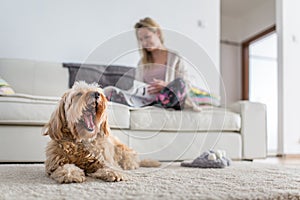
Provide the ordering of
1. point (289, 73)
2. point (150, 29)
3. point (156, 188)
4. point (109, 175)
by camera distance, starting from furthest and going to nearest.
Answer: point (289, 73) → point (150, 29) → point (109, 175) → point (156, 188)

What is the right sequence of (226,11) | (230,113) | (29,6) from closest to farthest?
1. (230,113)
2. (29,6)
3. (226,11)

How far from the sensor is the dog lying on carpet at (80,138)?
1.28m

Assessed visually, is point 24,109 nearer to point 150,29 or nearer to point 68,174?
point 68,174

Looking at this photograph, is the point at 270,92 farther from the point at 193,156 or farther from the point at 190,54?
the point at 190,54

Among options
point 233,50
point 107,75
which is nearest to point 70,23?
point 107,75

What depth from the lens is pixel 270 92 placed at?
600cm

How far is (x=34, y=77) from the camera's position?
2.75m

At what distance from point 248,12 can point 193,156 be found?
14.6 feet

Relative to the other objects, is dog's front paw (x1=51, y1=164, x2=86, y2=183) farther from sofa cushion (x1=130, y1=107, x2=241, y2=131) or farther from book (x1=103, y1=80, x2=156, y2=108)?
sofa cushion (x1=130, y1=107, x2=241, y2=131)

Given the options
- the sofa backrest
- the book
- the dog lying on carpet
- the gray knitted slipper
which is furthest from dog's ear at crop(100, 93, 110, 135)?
Result: the sofa backrest

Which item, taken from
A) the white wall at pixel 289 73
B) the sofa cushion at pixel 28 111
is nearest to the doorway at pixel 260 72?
the white wall at pixel 289 73

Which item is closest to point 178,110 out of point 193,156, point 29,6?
point 193,156

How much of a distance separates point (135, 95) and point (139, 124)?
10.4 inches

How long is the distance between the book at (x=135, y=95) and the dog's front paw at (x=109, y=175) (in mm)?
539
